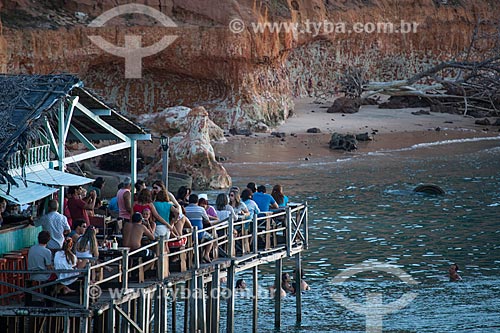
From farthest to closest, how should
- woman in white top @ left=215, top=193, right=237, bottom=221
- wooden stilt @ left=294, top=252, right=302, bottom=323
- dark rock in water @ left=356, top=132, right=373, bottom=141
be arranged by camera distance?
dark rock in water @ left=356, top=132, right=373, bottom=141, wooden stilt @ left=294, top=252, right=302, bottom=323, woman in white top @ left=215, top=193, right=237, bottom=221

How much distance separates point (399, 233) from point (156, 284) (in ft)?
56.9

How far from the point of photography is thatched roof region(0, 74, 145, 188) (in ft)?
55.3

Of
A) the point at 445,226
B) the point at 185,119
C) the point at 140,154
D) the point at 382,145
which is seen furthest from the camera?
the point at 382,145

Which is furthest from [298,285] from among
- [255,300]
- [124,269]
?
[124,269]

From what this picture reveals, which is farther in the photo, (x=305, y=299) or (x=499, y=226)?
(x=499, y=226)

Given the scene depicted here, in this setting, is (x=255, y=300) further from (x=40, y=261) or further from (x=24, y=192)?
(x=40, y=261)

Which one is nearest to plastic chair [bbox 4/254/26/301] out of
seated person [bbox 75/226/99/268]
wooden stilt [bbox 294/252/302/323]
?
seated person [bbox 75/226/99/268]

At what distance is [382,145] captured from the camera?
A: 166 feet

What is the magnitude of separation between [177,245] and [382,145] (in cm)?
3442

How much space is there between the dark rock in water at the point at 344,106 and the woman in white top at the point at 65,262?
42390mm

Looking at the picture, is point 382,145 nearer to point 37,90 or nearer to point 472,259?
point 472,259

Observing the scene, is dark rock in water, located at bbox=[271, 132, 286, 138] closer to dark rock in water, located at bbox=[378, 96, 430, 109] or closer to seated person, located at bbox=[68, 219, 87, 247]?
dark rock in water, located at bbox=[378, 96, 430, 109]

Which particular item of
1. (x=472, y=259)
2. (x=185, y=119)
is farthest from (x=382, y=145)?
(x=472, y=259)

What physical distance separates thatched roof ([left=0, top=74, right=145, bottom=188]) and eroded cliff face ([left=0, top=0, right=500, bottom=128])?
2395cm
